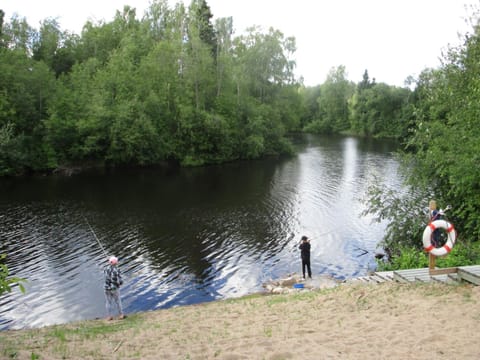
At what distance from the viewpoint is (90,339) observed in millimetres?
8531

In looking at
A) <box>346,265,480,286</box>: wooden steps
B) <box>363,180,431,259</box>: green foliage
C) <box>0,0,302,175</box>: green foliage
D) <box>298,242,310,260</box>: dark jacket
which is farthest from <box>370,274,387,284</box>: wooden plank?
<box>0,0,302,175</box>: green foliage

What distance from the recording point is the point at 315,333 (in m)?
7.50

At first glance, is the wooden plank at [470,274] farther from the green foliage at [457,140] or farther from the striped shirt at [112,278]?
the striped shirt at [112,278]

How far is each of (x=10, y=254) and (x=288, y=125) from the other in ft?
166

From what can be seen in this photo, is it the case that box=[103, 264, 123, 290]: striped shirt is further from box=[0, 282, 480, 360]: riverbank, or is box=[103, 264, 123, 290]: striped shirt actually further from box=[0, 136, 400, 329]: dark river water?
box=[0, 136, 400, 329]: dark river water

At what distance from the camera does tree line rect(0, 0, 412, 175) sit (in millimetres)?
42969

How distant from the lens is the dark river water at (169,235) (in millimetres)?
15133

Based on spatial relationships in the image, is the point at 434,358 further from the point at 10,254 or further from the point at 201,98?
the point at 201,98

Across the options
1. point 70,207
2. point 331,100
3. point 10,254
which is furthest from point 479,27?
point 331,100

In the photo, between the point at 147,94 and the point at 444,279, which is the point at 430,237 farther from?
the point at 147,94

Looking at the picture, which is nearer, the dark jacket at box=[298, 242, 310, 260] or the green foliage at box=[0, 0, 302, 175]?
the dark jacket at box=[298, 242, 310, 260]

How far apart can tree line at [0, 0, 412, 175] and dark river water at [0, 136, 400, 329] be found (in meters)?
5.95

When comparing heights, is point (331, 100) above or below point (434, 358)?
above

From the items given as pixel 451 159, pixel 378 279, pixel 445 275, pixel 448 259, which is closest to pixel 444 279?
pixel 445 275
